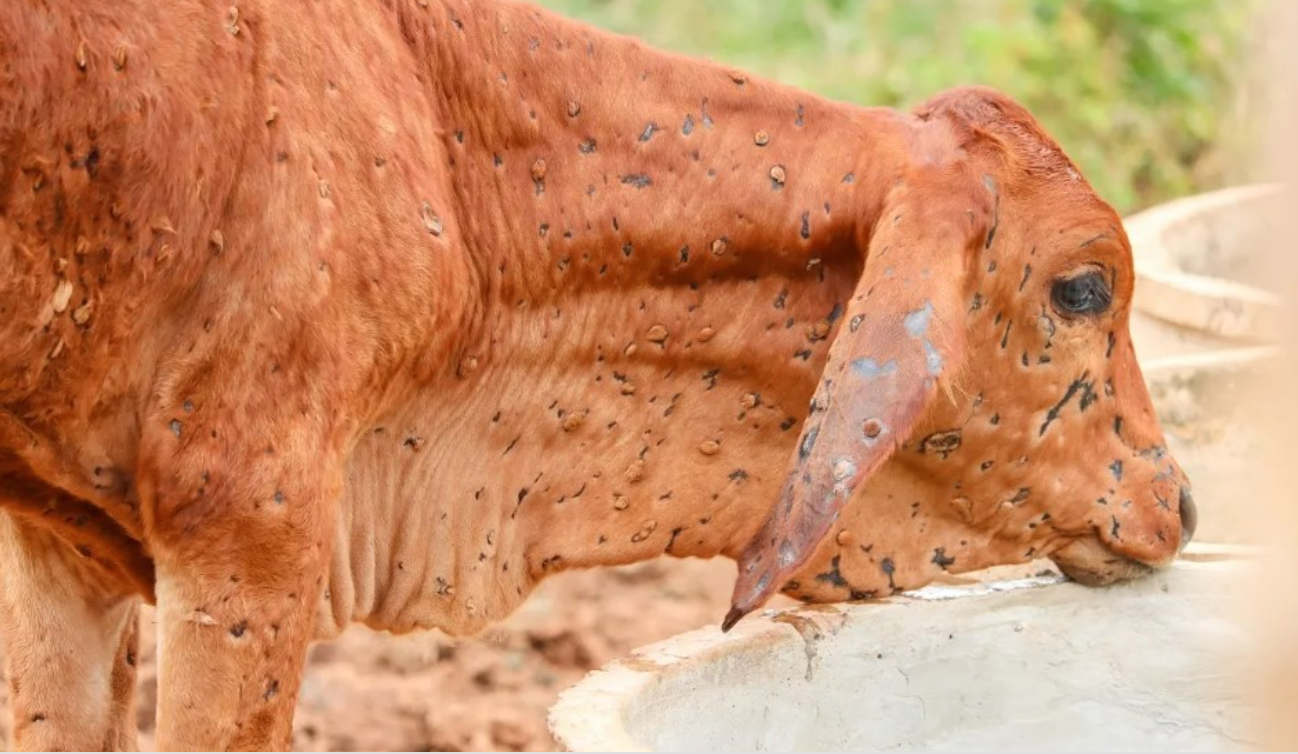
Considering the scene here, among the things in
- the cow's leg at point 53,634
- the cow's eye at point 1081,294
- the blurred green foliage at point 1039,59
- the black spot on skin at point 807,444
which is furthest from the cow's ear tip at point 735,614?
the blurred green foliage at point 1039,59

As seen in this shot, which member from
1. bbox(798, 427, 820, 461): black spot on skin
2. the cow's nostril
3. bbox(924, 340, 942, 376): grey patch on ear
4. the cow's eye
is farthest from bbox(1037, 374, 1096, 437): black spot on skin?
bbox(798, 427, 820, 461): black spot on skin

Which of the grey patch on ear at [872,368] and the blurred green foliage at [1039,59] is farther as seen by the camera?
the blurred green foliage at [1039,59]

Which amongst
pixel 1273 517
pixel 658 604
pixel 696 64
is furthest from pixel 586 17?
pixel 1273 517

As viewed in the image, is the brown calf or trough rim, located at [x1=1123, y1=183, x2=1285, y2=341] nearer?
the brown calf

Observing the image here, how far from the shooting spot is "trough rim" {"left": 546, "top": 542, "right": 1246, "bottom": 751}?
10.2 ft

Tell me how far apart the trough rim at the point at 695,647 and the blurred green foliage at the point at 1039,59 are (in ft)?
19.3

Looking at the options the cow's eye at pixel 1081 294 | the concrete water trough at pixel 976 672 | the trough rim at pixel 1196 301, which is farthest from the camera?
the trough rim at pixel 1196 301

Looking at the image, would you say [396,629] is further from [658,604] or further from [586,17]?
[586,17]

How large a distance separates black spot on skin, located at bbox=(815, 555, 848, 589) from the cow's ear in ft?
1.64

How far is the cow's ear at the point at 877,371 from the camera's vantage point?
11.3ft

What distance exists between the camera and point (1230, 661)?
161 inches

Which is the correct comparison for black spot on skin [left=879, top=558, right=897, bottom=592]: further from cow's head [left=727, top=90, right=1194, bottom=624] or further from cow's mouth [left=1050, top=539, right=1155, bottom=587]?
cow's mouth [left=1050, top=539, right=1155, bottom=587]

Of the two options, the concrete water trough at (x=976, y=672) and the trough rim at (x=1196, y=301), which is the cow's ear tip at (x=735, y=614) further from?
the trough rim at (x=1196, y=301)

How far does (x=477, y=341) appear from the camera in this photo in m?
3.71
